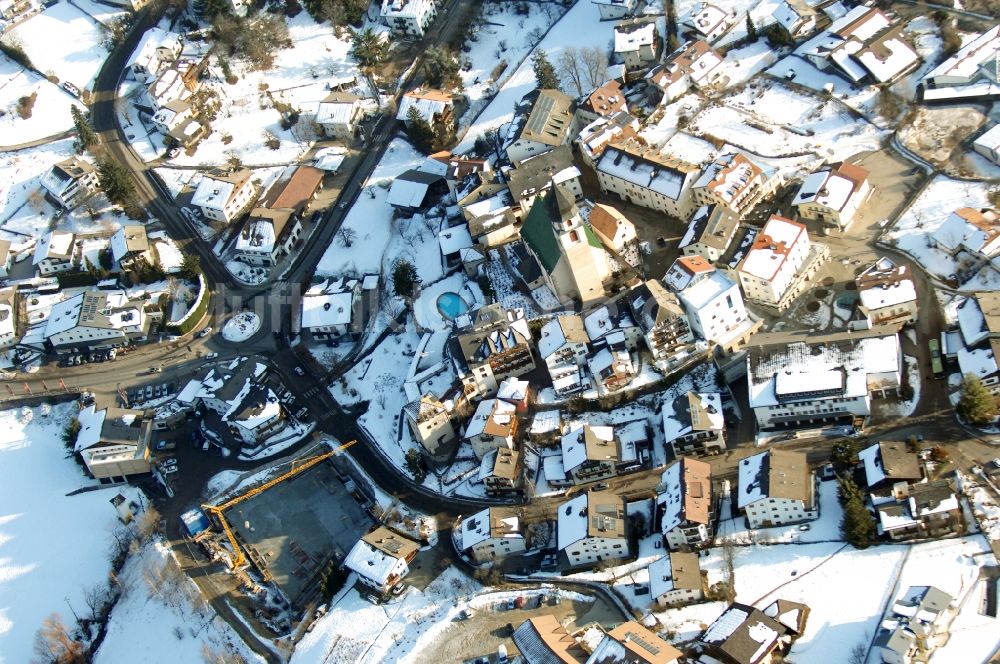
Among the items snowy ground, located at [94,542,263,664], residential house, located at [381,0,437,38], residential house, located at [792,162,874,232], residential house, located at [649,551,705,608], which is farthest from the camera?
residential house, located at [381,0,437,38]

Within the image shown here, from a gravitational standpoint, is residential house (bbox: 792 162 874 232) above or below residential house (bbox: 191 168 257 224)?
below

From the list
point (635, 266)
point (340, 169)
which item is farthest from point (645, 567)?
point (340, 169)

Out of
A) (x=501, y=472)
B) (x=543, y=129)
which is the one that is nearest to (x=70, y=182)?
(x=543, y=129)

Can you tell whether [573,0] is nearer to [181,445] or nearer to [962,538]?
[181,445]

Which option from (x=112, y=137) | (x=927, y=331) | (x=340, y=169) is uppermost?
(x=112, y=137)

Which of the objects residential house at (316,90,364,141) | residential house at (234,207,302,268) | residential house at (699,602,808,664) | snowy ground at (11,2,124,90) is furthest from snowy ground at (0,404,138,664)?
residential house at (699,602,808,664)

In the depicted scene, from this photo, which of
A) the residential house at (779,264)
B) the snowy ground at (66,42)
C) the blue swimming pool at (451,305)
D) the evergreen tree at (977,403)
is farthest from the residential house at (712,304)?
the snowy ground at (66,42)

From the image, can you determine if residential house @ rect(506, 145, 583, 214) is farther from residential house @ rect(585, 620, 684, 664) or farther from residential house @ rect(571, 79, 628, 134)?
residential house @ rect(585, 620, 684, 664)
